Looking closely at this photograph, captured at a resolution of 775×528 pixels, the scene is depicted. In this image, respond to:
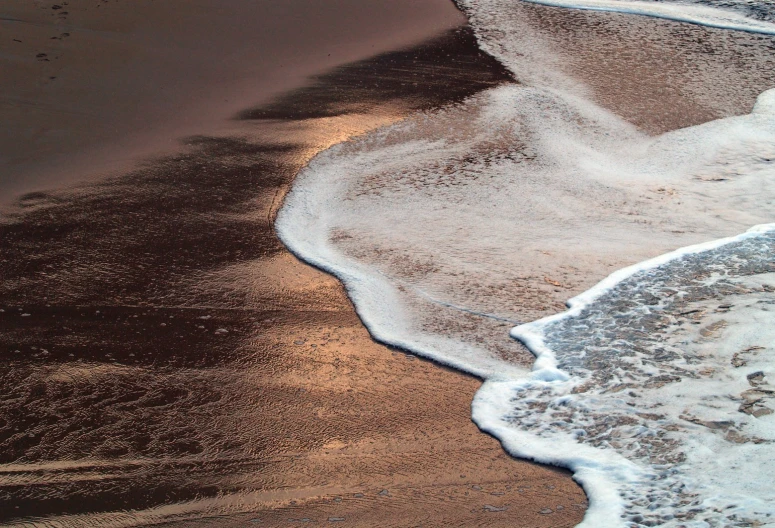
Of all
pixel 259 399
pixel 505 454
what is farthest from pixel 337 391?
pixel 505 454

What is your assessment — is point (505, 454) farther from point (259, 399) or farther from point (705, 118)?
point (705, 118)

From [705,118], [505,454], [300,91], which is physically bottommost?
[505,454]

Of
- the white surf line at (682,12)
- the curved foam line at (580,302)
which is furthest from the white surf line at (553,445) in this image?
the white surf line at (682,12)

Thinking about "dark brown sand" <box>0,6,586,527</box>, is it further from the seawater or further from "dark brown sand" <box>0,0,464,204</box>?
"dark brown sand" <box>0,0,464,204</box>

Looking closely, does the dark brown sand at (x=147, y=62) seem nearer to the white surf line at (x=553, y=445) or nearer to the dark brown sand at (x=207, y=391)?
the dark brown sand at (x=207, y=391)

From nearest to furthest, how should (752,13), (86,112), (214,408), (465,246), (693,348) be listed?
(214,408), (693,348), (465,246), (86,112), (752,13)

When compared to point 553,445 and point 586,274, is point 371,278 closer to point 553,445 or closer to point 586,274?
point 586,274
